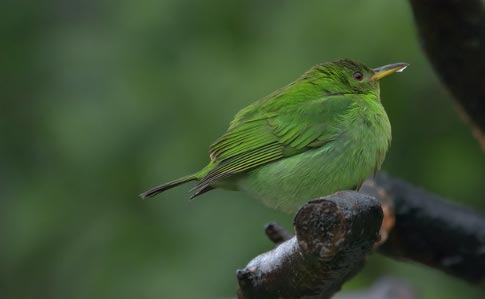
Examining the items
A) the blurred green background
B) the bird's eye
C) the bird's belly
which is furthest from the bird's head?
the blurred green background

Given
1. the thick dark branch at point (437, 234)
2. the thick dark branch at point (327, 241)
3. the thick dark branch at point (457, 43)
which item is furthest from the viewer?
the thick dark branch at point (437, 234)

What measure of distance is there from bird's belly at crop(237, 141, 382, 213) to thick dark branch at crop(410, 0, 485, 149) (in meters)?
0.45

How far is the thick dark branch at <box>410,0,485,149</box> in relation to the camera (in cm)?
307

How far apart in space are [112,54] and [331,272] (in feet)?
14.9

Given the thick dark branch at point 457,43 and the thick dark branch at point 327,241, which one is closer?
the thick dark branch at point 327,241

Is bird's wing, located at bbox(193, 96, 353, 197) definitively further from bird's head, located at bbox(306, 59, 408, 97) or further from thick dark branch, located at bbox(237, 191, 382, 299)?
thick dark branch, located at bbox(237, 191, 382, 299)

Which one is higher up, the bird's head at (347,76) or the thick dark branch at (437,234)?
the bird's head at (347,76)

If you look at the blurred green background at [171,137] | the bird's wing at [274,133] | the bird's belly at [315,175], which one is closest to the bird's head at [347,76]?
the bird's wing at [274,133]

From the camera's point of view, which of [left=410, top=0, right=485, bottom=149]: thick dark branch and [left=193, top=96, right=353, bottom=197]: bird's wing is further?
[left=193, top=96, right=353, bottom=197]: bird's wing

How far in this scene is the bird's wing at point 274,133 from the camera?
3.69 meters

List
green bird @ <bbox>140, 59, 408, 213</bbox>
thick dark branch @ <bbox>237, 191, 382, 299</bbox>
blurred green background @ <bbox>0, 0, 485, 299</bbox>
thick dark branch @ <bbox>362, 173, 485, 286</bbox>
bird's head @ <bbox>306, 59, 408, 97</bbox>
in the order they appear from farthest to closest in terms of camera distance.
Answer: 1. blurred green background @ <bbox>0, 0, 485, 299</bbox>
2. bird's head @ <bbox>306, 59, 408, 97</bbox>
3. green bird @ <bbox>140, 59, 408, 213</bbox>
4. thick dark branch @ <bbox>362, 173, 485, 286</bbox>
5. thick dark branch @ <bbox>237, 191, 382, 299</bbox>

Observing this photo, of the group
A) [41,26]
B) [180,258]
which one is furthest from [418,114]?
[41,26]

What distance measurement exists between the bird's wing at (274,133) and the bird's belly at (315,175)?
6cm

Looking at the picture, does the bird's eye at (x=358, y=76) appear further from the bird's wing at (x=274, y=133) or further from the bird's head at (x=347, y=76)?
the bird's wing at (x=274, y=133)
